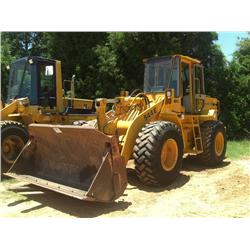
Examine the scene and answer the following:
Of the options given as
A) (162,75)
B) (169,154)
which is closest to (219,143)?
(162,75)

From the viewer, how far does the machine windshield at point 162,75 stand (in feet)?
29.4

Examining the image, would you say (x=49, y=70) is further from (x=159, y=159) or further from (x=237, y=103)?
(x=237, y=103)

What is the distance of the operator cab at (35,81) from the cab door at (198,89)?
3647mm

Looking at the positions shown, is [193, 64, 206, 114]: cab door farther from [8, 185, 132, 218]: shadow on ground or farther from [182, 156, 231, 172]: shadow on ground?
[8, 185, 132, 218]: shadow on ground

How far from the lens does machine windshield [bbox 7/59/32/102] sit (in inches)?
395

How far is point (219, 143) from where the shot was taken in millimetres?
10172

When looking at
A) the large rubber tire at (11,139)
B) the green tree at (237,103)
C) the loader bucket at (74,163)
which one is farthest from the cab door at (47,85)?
the green tree at (237,103)

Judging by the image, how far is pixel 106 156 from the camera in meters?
5.82

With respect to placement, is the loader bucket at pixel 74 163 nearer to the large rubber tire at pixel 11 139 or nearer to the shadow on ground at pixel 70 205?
the shadow on ground at pixel 70 205

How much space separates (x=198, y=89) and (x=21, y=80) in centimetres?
449

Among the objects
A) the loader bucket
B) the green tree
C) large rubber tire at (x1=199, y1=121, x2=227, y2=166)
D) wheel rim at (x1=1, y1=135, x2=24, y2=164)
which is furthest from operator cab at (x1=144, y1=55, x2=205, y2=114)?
the green tree

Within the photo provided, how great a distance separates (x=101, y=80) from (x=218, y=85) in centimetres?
546

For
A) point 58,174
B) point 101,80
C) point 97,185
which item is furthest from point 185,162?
point 101,80

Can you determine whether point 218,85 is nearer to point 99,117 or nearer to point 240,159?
point 240,159
